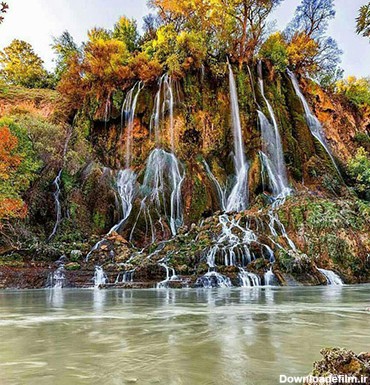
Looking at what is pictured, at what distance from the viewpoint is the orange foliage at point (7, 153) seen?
15469 millimetres

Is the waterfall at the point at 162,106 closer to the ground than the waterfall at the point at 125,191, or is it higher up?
higher up

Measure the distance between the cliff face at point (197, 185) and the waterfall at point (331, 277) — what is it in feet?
1.51

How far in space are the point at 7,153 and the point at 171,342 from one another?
14.0m

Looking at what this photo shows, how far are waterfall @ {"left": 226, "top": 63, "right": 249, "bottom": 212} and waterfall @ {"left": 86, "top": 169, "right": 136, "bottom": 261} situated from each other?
512 centimetres

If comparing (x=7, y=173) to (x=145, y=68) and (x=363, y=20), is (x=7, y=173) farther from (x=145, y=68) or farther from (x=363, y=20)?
(x=363, y=20)

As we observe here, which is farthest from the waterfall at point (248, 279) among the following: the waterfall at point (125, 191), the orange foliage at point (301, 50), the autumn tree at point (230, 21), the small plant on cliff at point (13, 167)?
the orange foliage at point (301, 50)

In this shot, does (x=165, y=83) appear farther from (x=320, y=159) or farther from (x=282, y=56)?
(x=320, y=159)

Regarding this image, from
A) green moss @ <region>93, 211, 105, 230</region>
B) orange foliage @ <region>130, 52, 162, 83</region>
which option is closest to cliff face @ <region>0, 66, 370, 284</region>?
green moss @ <region>93, 211, 105, 230</region>

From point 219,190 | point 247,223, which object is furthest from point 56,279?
point 219,190

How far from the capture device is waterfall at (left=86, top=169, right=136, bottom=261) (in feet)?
65.0

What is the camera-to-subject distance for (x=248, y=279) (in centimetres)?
1309

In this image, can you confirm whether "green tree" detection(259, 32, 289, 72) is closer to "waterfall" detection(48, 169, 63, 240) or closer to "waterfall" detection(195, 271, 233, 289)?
"waterfall" detection(48, 169, 63, 240)

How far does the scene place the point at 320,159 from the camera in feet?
84.0

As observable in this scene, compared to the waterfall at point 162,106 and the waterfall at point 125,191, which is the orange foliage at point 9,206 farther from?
the waterfall at point 162,106
